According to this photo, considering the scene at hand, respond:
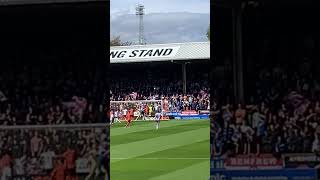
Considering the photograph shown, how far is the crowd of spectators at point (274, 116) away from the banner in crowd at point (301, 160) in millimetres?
52

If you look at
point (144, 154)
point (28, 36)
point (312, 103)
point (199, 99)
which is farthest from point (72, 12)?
point (199, 99)

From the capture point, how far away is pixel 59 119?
651cm

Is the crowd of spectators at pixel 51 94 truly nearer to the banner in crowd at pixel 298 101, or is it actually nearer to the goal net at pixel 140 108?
the banner in crowd at pixel 298 101

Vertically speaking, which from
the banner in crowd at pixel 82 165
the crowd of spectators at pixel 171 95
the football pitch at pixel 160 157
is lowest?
the football pitch at pixel 160 157

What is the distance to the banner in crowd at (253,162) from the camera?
630 centimetres

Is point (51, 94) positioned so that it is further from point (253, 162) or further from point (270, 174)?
point (270, 174)

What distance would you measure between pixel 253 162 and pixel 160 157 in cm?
948

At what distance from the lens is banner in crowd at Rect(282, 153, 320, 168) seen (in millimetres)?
6254

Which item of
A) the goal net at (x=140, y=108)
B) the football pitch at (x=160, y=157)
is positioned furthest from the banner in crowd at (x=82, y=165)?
the goal net at (x=140, y=108)

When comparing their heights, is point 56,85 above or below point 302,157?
above

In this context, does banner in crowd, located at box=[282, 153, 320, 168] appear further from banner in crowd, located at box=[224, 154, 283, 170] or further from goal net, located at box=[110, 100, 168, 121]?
goal net, located at box=[110, 100, 168, 121]

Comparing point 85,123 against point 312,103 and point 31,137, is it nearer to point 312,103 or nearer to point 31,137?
point 31,137

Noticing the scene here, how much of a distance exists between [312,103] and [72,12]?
2.74 metres

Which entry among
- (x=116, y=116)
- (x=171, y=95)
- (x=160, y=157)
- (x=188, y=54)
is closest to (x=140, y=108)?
(x=116, y=116)
